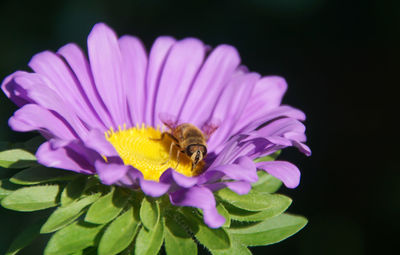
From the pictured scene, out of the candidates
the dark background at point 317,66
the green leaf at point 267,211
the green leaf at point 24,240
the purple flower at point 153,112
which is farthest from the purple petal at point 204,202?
the dark background at point 317,66

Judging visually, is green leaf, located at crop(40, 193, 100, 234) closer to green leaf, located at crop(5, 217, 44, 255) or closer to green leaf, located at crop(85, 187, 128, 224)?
green leaf, located at crop(85, 187, 128, 224)

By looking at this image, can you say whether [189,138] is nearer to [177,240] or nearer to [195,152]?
[195,152]

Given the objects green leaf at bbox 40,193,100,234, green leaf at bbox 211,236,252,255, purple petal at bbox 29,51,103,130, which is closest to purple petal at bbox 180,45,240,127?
purple petal at bbox 29,51,103,130

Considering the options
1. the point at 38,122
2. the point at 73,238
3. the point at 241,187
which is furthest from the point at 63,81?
the point at 241,187

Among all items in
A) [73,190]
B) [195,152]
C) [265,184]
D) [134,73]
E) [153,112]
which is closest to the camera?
[73,190]

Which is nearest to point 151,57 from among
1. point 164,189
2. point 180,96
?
point 180,96

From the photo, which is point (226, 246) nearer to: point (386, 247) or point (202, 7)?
point (386, 247)

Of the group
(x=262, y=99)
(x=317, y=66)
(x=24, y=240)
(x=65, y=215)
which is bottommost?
(x=317, y=66)
